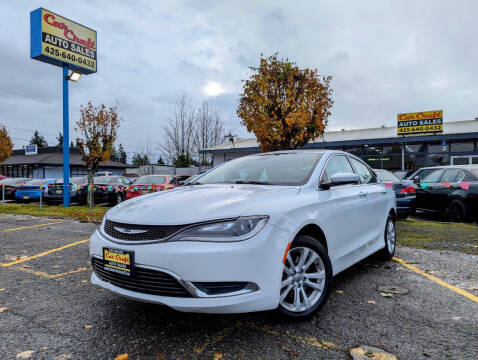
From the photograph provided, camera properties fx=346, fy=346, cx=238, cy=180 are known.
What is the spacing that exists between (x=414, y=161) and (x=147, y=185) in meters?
17.9

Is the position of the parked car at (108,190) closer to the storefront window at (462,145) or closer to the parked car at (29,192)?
the parked car at (29,192)

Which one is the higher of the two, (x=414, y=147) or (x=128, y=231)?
(x=414, y=147)

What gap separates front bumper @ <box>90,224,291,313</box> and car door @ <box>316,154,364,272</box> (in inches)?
32.4

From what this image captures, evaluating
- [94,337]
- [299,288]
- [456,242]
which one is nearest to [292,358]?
[299,288]

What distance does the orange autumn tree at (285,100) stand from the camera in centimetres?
1016

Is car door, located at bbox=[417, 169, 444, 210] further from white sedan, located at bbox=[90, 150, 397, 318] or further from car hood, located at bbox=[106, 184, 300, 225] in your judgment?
car hood, located at bbox=[106, 184, 300, 225]

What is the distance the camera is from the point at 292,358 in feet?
7.43

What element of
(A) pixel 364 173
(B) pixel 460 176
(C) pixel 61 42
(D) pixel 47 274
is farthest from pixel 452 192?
(C) pixel 61 42

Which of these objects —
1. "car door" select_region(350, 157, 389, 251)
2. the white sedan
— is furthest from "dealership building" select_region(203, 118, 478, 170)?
the white sedan

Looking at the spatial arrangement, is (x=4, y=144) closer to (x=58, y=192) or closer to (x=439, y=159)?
(x=58, y=192)

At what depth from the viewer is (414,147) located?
891 inches

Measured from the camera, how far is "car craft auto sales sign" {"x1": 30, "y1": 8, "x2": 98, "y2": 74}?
48.3ft

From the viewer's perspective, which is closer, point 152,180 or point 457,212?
point 457,212

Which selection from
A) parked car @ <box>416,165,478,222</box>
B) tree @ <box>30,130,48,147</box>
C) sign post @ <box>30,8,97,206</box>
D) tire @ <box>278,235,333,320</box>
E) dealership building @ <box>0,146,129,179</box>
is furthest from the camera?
tree @ <box>30,130,48,147</box>
